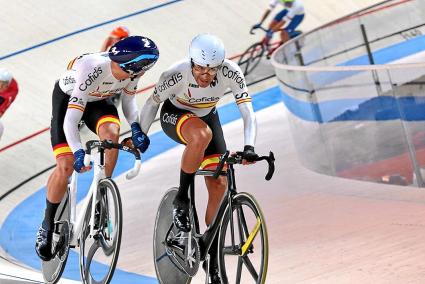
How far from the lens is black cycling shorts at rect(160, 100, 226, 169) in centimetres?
517

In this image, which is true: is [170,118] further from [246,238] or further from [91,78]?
[246,238]

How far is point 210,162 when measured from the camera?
5.20m

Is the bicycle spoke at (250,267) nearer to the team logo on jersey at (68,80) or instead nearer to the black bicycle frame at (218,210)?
the black bicycle frame at (218,210)

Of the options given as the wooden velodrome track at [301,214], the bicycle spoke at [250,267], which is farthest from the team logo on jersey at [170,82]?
the wooden velodrome track at [301,214]

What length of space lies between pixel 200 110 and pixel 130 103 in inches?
18.7

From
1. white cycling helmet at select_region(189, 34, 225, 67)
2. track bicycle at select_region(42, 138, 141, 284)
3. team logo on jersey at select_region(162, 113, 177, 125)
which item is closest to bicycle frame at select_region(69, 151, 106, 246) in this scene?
track bicycle at select_region(42, 138, 141, 284)

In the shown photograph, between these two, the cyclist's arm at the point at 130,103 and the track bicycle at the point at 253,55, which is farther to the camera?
the track bicycle at the point at 253,55

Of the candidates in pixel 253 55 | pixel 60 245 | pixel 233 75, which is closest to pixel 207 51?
pixel 233 75

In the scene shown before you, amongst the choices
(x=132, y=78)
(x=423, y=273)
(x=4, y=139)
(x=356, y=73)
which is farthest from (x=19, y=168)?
(x=423, y=273)

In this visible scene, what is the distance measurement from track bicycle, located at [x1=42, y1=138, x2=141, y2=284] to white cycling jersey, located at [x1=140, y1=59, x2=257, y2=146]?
1.18 feet

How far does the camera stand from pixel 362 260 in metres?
5.61

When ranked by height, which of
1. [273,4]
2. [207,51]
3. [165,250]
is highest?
[207,51]

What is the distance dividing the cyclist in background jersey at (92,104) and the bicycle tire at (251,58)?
22.5 feet

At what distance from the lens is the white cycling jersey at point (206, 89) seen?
5066mm
